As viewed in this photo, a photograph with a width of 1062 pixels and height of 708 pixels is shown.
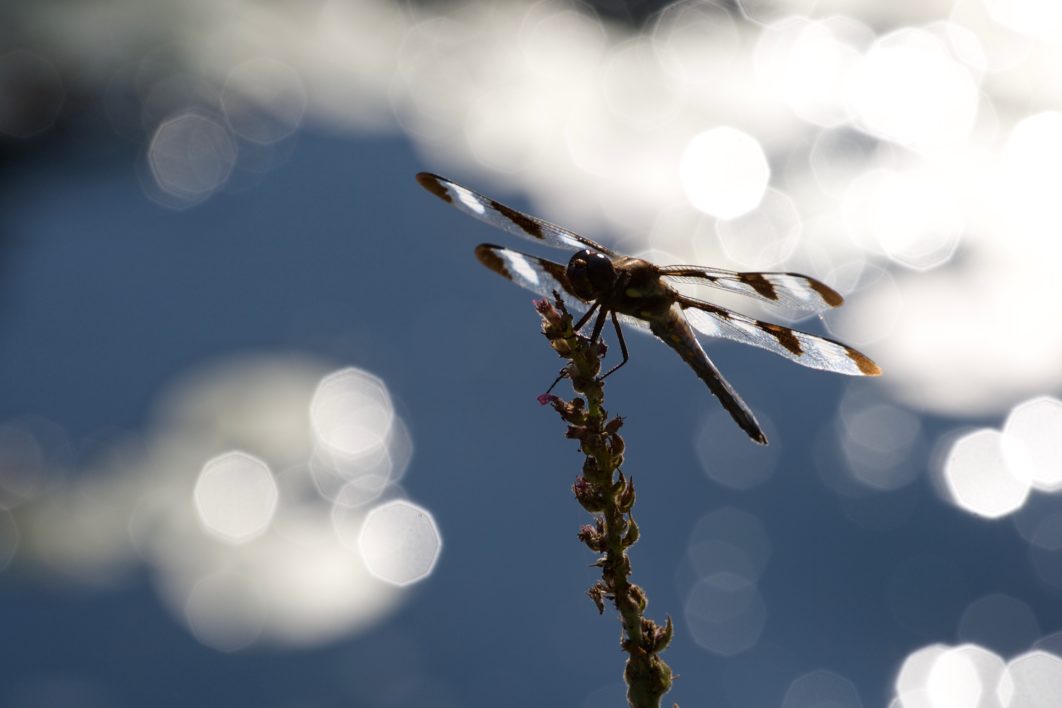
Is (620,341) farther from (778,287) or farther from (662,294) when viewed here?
(778,287)

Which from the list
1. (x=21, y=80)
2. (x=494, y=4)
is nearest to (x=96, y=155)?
(x=21, y=80)

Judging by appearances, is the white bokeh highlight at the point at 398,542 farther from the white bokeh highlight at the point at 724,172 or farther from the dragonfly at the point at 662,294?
the dragonfly at the point at 662,294

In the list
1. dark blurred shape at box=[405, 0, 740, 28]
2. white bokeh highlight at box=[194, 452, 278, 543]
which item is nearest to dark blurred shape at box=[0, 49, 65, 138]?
white bokeh highlight at box=[194, 452, 278, 543]

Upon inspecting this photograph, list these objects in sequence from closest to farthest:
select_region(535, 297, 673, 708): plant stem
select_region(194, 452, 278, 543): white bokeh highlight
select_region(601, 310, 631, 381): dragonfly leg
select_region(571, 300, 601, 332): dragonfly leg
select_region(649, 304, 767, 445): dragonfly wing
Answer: select_region(535, 297, 673, 708): plant stem
select_region(601, 310, 631, 381): dragonfly leg
select_region(571, 300, 601, 332): dragonfly leg
select_region(649, 304, 767, 445): dragonfly wing
select_region(194, 452, 278, 543): white bokeh highlight

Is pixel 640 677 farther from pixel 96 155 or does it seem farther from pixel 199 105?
pixel 199 105

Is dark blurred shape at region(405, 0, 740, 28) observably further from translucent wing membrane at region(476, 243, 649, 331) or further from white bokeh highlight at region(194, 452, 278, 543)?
translucent wing membrane at region(476, 243, 649, 331)

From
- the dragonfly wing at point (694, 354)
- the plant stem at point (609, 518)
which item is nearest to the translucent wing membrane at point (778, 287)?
the dragonfly wing at point (694, 354)
